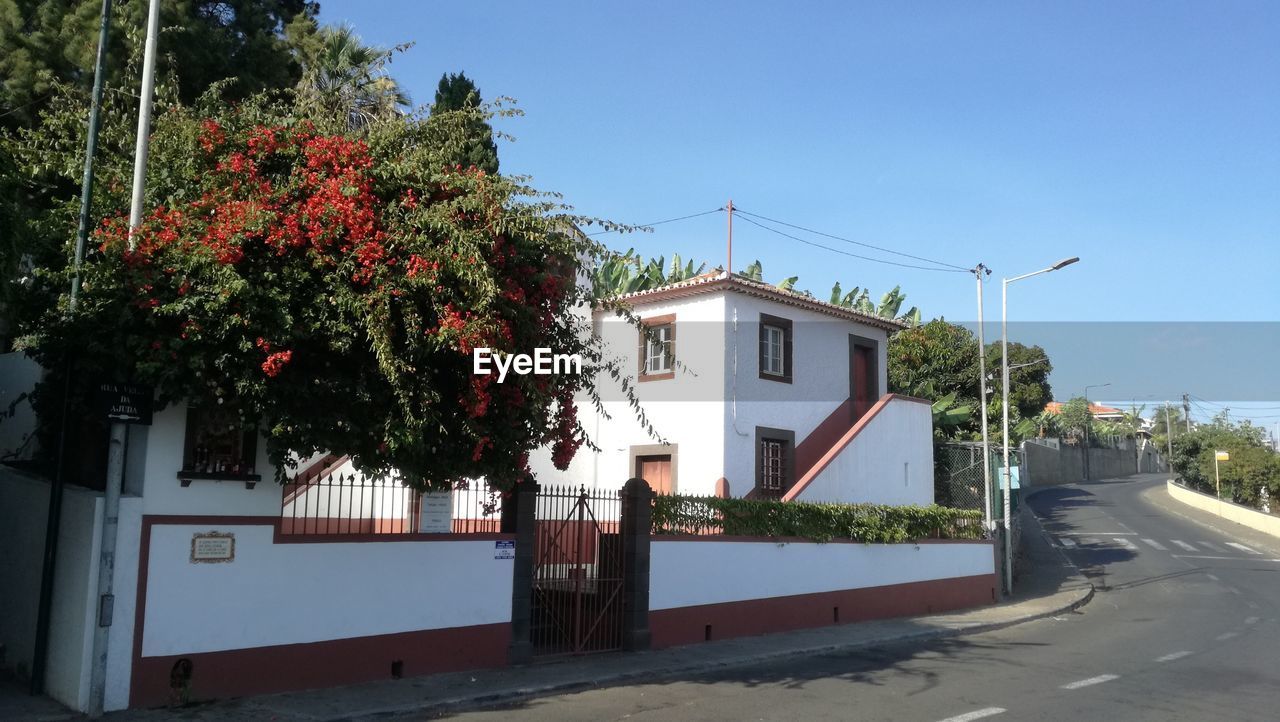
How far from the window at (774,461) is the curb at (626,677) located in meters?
5.27

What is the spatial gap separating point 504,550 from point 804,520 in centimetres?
697

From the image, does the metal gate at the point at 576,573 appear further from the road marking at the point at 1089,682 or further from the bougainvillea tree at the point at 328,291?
the road marking at the point at 1089,682

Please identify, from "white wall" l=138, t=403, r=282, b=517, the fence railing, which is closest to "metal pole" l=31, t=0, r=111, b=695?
"white wall" l=138, t=403, r=282, b=517

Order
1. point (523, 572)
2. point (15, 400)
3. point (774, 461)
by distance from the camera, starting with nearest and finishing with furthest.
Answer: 1. point (523, 572)
2. point (15, 400)
3. point (774, 461)

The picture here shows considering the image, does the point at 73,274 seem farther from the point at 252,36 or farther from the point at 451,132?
the point at 252,36

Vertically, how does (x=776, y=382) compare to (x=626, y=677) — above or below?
above

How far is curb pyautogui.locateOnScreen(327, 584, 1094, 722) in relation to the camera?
32.0 ft

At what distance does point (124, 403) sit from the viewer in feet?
29.9

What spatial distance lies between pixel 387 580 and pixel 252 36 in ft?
48.8

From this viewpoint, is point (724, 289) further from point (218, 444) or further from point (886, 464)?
point (218, 444)

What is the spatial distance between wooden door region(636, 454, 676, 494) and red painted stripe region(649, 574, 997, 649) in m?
4.95

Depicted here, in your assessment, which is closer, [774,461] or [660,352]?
[774,461]

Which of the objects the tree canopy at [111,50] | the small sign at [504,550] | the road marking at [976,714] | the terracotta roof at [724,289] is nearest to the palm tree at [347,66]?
the tree canopy at [111,50]

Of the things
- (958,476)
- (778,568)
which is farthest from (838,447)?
(958,476)
